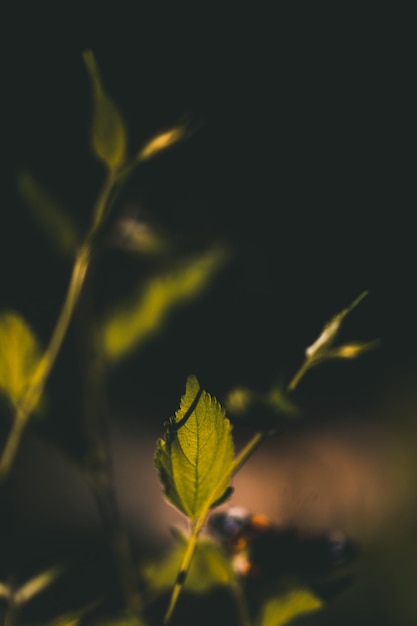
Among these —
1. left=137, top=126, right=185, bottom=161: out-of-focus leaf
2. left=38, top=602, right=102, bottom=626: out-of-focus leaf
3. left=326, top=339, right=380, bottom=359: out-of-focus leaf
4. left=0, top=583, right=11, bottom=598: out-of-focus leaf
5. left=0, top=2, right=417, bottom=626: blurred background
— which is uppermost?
left=0, top=2, right=417, bottom=626: blurred background

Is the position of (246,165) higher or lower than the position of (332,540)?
higher

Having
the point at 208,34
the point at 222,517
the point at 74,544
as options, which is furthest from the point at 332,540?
the point at 208,34

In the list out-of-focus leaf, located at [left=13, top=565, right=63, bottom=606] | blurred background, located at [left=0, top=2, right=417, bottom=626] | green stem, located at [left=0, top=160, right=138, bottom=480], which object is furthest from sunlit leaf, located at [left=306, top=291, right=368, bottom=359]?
blurred background, located at [left=0, top=2, right=417, bottom=626]

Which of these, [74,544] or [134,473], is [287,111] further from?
[74,544]

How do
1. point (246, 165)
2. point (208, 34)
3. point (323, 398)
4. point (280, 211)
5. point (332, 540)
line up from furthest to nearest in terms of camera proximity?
point (323, 398), point (280, 211), point (246, 165), point (208, 34), point (332, 540)

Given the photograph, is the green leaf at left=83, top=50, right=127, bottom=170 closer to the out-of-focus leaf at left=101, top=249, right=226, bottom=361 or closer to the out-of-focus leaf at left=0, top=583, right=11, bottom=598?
the out-of-focus leaf at left=101, top=249, right=226, bottom=361

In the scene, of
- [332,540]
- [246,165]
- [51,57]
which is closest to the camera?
[332,540]

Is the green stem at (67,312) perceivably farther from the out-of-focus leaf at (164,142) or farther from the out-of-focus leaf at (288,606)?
the out-of-focus leaf at (288,606)
